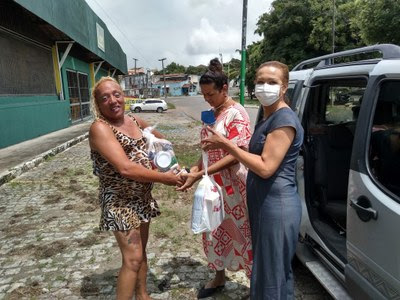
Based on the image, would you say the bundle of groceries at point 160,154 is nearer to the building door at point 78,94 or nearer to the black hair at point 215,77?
the black hair at point 215,77

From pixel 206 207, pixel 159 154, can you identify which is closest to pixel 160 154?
pixel 159 154

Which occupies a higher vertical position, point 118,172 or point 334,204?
point 118,172

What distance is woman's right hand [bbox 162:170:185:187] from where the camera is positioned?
7.86 ft

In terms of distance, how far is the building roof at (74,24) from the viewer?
1041cm

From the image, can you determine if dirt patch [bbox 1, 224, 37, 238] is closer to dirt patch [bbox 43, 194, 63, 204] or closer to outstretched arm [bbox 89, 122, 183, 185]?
dirt patch [bbox 43, 194, 63, 204]

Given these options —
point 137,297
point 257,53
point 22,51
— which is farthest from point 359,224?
point 257,53

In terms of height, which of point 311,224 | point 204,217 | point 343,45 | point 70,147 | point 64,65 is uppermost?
point 343,45

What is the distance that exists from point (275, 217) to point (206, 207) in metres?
0.60

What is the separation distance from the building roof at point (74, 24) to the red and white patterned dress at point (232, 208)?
8.12 metres

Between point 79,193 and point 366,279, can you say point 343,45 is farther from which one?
point 366,279

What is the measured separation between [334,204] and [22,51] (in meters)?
11.7

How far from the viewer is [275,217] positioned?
2.04 m

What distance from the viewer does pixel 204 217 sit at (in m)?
2.48

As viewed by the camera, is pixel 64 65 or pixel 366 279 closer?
pixel 366 279
